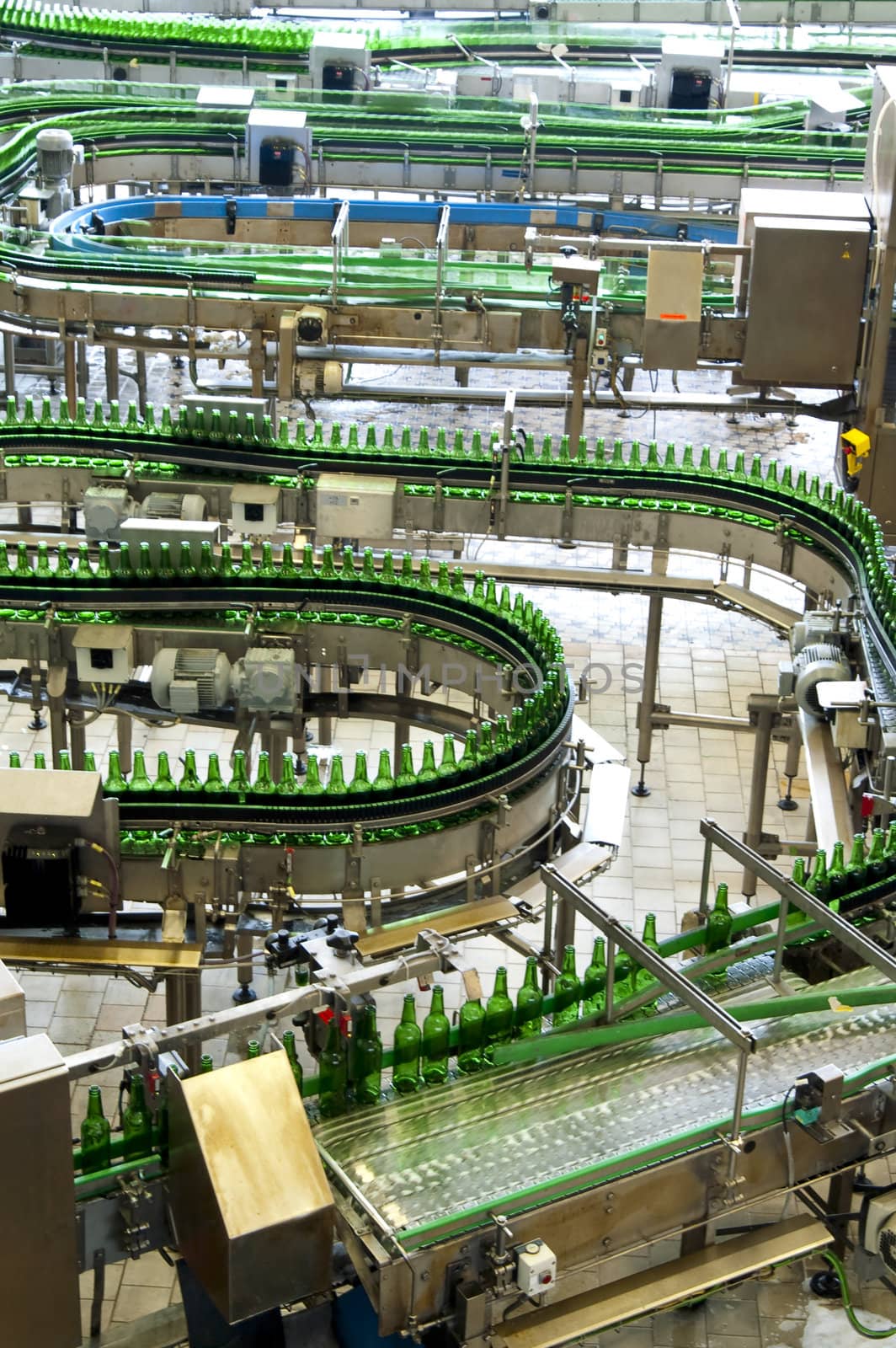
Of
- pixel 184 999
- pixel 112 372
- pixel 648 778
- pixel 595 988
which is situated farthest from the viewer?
pixel 112 372

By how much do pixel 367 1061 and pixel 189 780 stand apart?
6.31 feet

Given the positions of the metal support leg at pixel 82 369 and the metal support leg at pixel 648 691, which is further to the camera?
the metal support leg at pixel 82 369

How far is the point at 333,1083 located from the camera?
5078 mm

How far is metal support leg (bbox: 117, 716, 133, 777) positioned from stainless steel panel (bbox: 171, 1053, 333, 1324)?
203 inches

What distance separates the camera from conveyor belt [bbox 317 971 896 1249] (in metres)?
4.63

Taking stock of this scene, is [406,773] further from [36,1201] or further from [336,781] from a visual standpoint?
[36,1201]

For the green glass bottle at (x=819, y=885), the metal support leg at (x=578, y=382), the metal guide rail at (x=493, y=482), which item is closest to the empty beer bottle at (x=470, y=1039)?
the green glass bottle at (x=819, y=885)

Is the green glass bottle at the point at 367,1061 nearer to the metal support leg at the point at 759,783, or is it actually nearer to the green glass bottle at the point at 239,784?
the green glass bottle at the point at 239,784

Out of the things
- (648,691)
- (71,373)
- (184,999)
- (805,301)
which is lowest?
(184,999)

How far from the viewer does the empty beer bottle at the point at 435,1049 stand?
208 inches

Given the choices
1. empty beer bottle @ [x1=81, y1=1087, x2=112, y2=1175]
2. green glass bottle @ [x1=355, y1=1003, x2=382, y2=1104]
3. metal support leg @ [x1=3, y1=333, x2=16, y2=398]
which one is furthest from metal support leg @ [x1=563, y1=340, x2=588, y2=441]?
empty beer bottle @ [x1=81, y1=1087, x2=112, y2=1175]

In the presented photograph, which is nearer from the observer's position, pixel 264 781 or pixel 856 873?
pixel 856 873

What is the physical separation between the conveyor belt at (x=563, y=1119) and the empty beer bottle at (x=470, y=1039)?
0.23 m

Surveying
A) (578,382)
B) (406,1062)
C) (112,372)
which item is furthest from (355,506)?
(406,1062)
